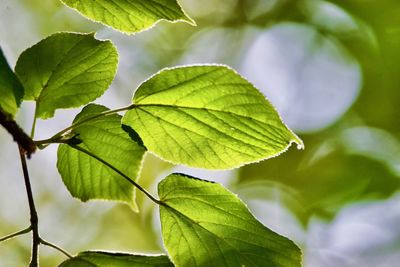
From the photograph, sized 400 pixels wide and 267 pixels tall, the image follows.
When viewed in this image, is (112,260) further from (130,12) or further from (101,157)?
(130,12)

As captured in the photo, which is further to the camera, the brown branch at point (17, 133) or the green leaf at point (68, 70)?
the green leaf at point (68, 70)

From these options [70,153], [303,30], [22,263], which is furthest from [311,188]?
[70,153]

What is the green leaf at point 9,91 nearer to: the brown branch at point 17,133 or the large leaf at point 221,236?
the brown branch at point 17,133

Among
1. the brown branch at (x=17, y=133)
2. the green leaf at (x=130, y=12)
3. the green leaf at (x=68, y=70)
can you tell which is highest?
the green leaf at (x=130, y=12)

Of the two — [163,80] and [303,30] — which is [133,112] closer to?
[163,80]

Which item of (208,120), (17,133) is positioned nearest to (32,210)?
(17,133)

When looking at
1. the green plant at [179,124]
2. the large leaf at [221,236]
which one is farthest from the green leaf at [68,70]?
the large leaf at [221,236]
